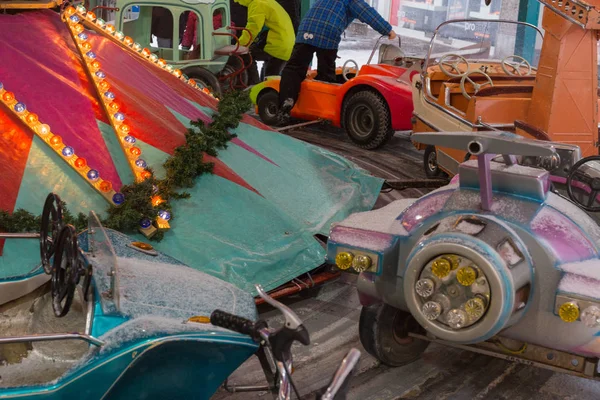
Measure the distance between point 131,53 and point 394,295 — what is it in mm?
3117

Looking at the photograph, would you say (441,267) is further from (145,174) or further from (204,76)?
A: (204,76)

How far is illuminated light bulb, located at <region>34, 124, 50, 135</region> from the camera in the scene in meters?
4.42

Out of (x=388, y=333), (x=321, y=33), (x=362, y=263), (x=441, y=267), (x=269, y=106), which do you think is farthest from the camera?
(x=269, y=106)

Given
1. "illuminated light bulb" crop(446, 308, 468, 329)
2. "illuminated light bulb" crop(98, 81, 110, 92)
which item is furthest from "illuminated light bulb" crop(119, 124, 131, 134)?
"illuminated light bulb" crop(446, 308, 468, 329)

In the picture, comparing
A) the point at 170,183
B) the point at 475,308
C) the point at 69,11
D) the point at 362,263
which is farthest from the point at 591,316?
the point at 69,11

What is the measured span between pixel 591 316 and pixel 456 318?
474 mm

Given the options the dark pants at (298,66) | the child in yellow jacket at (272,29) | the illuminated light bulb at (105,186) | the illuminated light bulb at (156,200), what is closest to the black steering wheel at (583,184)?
the illuminated light bulb at (156,200)

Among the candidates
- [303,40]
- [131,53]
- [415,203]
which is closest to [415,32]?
[303,40]

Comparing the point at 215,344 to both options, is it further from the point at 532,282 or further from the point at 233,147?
the point at 233,147

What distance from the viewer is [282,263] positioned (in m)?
4.48

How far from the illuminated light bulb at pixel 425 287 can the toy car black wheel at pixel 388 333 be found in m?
0.60

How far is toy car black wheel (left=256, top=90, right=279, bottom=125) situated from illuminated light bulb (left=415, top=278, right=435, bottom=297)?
5.75m

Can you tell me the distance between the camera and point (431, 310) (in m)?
2.91

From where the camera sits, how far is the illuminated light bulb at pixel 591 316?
9.03 ft
